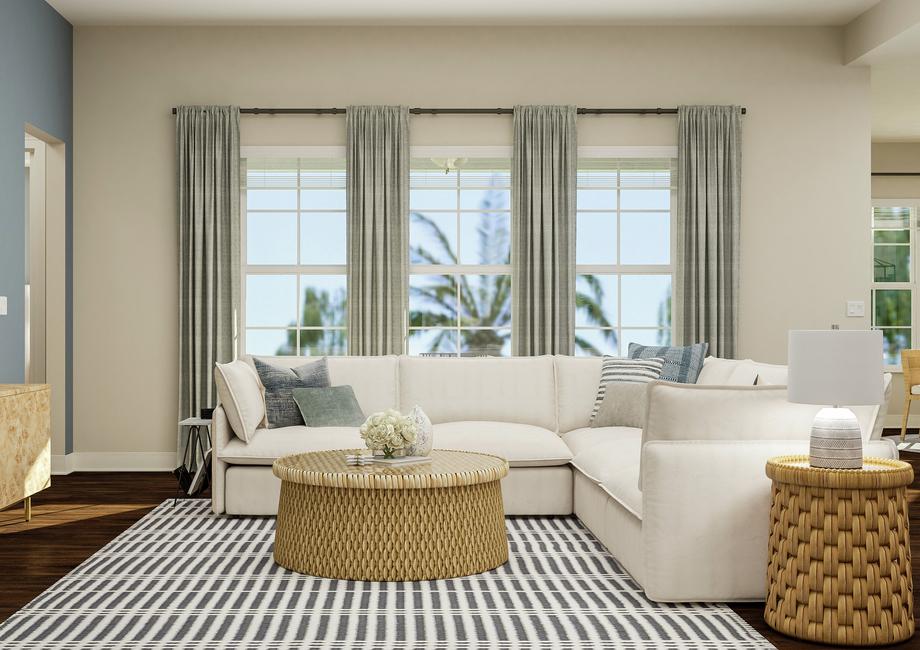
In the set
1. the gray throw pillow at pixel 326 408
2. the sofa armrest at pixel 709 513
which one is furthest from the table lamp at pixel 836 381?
the gray throw pillow at pixel 326 408

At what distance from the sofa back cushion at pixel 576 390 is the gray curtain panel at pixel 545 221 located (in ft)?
2.69

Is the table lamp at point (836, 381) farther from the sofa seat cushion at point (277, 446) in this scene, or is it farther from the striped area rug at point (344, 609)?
the sofa seat cushion at point (277, 446)

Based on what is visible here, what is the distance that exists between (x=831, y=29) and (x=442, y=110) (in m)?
2.77

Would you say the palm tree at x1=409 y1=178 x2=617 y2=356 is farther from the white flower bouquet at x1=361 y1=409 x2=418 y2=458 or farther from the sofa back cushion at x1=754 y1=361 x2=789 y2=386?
the white flower bouquet at x1=361 y1=409 x2=418 y2=458

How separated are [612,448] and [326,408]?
1667mm

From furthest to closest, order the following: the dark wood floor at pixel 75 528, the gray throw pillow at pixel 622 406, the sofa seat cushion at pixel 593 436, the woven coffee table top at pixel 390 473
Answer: the gray throw pillow at pixel 622 406 < the sofa seat cushion at pixel 593 436 < the woven coffee table top at pixel 390 473 < the dark wood floor at pixel 75 528

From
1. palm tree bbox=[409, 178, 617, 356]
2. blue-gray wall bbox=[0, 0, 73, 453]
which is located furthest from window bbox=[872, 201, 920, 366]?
blue-gray wall bbox=[0, 0, 73, 453]

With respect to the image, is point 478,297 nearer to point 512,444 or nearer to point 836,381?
point 512,444

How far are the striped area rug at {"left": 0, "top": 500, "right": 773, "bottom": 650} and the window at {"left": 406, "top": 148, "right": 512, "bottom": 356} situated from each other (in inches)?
106

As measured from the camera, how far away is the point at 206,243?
6289 millimetres

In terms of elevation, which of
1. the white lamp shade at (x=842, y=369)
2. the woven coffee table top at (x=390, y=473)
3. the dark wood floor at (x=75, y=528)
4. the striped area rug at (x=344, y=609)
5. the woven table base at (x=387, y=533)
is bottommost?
the dark wood floor at (x=75, y=528)

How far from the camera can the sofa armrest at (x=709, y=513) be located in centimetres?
311

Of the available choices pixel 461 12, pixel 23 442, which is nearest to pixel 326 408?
pixel 23 442

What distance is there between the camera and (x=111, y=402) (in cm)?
642
